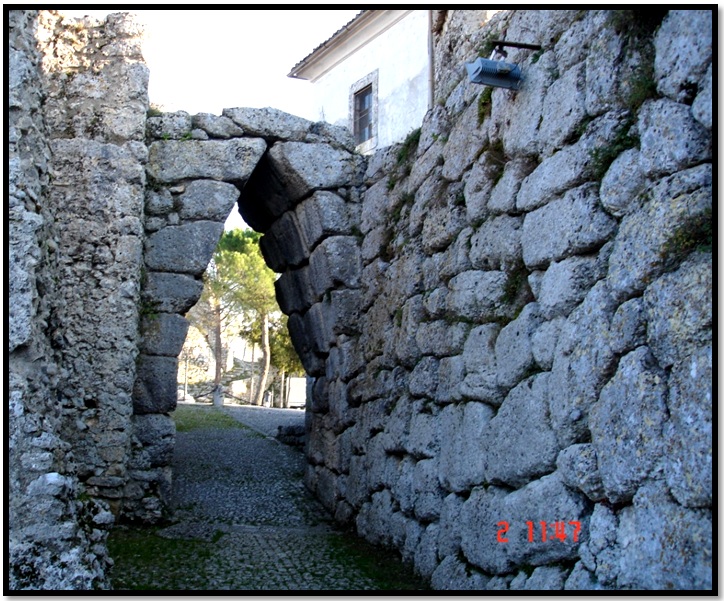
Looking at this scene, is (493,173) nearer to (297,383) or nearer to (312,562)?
(312,562)

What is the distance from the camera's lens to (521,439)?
3881 millimetres

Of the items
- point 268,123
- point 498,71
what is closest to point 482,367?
point 498,71

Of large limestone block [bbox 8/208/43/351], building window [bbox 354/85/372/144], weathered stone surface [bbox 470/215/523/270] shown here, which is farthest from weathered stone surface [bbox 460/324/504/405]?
building window [bbox 354/85/372/144]

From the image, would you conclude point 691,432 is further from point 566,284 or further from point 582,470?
point 566,284

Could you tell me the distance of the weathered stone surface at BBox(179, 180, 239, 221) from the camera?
7023 millimetres

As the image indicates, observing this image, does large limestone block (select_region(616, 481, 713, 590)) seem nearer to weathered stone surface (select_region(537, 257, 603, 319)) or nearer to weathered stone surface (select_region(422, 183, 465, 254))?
weathered stone surface (select_region(537, 257, 603, 319))

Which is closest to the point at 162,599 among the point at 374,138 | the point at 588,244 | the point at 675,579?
the point at 675,579

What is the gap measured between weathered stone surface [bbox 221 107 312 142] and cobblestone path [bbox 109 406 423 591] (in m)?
3.25

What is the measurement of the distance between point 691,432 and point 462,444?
200cm

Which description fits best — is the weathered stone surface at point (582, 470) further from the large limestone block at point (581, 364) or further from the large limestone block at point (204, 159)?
the large limestone block at point (204, 159)

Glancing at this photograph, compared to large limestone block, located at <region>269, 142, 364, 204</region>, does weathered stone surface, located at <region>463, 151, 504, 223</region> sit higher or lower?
lower

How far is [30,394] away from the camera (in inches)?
160

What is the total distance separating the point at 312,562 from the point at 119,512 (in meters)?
1.70
